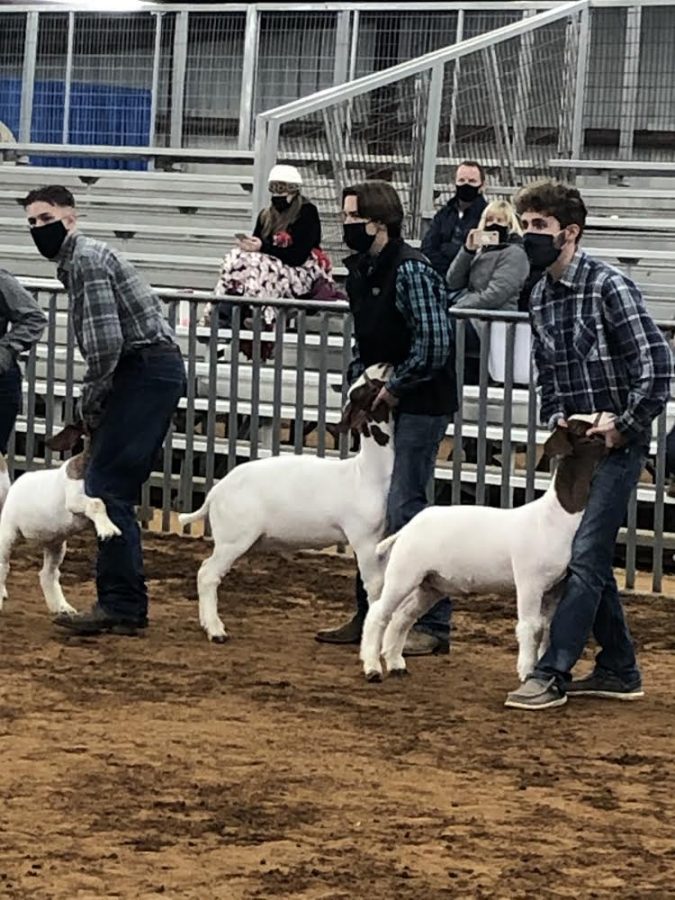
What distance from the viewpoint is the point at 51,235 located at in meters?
9.35

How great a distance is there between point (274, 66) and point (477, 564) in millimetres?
12030

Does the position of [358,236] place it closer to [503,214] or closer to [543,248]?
[543,248]

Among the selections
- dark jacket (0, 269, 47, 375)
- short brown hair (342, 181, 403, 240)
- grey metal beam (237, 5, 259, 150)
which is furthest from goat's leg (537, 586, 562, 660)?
grey metal beam (237, 5, 259, 150)

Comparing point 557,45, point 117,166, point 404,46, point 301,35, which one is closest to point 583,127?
point 557,45

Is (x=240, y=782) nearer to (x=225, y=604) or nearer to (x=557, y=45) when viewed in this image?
(x=225, y=604)

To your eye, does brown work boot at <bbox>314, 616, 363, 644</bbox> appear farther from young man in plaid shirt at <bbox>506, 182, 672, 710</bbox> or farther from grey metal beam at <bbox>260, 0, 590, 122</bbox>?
grey metal beam at <bbox>260, 0, 590, 122</bbox>

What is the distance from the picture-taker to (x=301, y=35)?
19672mm

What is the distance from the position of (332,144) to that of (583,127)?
263cm

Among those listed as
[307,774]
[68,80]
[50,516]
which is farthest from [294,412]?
[68,80]

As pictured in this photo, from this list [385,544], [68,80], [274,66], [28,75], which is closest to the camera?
[385,544]

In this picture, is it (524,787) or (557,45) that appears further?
(557,45)

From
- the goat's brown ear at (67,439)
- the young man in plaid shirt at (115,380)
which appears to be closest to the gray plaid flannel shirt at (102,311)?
the young man in plaid shirt at (115,380)

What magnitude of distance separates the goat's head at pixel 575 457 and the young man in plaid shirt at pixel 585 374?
0.15 ft

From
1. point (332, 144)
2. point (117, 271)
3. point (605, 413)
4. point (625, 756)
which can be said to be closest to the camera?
point (625, 756)
